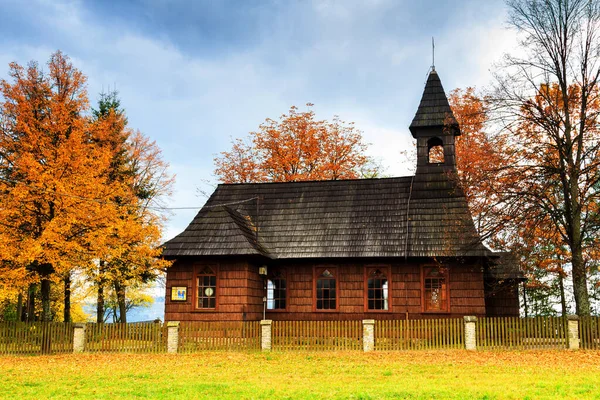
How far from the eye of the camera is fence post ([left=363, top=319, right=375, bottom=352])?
19.0 m

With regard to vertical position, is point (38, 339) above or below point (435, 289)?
below

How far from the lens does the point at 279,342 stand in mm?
19422

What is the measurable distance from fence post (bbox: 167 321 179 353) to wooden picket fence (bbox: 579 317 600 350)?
13339 mm

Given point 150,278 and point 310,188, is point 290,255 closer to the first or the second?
point 310,188

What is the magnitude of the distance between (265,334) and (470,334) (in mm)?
6825

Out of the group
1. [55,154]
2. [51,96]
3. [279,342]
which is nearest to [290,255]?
[279,342]

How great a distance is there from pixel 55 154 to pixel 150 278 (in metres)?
11.1

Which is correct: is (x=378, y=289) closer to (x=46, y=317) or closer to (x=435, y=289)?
(x=435, y=289)

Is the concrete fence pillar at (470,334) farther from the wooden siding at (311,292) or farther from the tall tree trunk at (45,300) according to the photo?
the tall tree trunk at (45,300)

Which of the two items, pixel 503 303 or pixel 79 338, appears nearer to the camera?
pixel 79 338

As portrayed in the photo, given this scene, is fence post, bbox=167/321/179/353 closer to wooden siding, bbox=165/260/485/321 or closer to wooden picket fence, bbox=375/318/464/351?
wooden siding, bbox=165/260/485/321

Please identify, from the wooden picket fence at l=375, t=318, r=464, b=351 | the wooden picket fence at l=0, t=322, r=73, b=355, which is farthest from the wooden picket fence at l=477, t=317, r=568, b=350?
the wooden picket fence at l=0, t=322, r=73, b=355

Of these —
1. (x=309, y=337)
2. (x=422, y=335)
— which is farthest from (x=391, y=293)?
(x=309, y=337)

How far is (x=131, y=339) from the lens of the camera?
1945 centimetres
